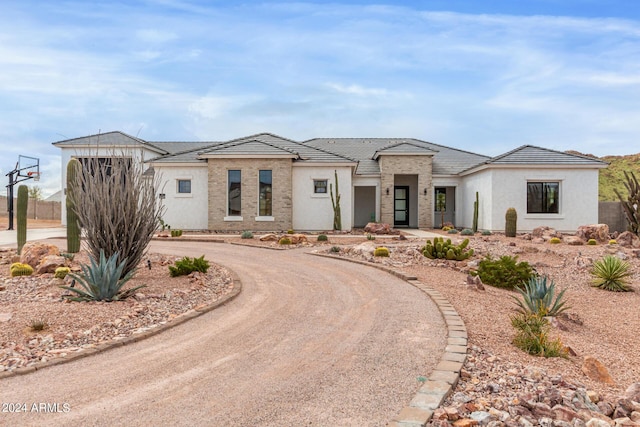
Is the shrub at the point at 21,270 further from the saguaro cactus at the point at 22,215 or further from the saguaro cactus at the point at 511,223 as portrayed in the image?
the saguaro cactus at the point at 511,223

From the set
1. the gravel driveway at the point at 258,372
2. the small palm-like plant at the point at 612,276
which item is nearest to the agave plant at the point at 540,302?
the gravel driveway at the point at 258,372

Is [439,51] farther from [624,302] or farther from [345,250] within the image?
[624,302]

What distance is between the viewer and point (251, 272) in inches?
421

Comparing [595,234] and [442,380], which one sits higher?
[595,234]

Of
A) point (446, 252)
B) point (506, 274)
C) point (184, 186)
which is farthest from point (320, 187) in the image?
point (506, 274)

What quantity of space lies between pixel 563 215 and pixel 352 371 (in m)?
21.7

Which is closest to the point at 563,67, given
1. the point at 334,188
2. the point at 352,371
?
the point at 334,188

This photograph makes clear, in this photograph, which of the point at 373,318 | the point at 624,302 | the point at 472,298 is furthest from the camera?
the point at 624,302

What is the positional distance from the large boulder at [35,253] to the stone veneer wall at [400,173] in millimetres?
17885

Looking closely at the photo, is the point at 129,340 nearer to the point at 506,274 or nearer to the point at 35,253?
the point at 35,253

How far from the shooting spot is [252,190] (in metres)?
22.3

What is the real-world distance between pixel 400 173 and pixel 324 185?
16.6 feet

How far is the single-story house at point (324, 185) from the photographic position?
22.2 meters

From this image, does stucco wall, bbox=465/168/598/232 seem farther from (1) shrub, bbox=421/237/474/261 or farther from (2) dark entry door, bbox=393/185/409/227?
(1) shrub, bbox=421/237/474/261
